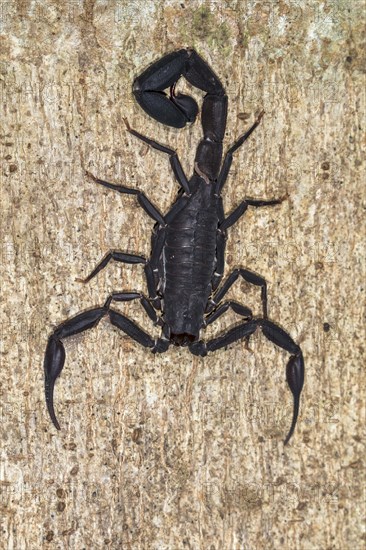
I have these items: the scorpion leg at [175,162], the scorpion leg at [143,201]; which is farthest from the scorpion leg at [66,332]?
the scorpion leg at [175,162]

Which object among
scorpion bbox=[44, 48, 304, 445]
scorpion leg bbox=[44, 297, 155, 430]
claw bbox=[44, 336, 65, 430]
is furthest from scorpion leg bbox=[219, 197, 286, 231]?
claw bbox=[44, 336, 65, 430]

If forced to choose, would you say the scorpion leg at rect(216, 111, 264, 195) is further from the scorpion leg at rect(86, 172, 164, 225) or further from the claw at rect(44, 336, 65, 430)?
the claw at rect(44, 336, 65, 430)

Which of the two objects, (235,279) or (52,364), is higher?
(235,279)

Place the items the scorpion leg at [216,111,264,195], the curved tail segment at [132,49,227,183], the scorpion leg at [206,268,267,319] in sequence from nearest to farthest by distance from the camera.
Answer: the curved tail segment at [132,49,227,183], the scorpion leg at [216,111,264,195], the scorpion leg at [206,268,267,319]

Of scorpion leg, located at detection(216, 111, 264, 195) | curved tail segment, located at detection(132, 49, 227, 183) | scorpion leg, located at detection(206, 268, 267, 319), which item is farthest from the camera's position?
scorpion leg, located at detection(206, 268, 267, 319)

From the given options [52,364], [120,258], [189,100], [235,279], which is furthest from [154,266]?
[189,100]

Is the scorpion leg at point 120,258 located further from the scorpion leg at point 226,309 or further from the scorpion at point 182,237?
the scorpion leg at point 226,309

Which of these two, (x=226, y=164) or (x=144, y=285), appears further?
(x=144, y=285)

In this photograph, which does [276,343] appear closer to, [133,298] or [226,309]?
[226,309]
